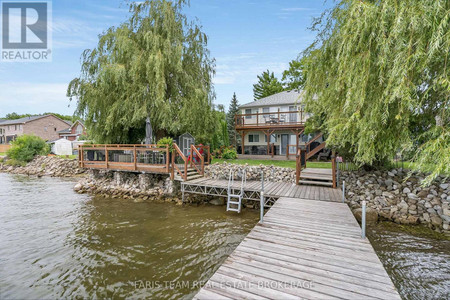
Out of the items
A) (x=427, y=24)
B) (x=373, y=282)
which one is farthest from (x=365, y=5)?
(x=373, y=282)

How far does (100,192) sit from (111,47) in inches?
338

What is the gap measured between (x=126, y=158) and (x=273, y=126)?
38.5 ft

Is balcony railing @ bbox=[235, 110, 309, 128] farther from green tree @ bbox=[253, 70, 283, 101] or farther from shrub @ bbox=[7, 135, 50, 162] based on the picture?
shrub @ bbox=[7, 135, 50, 162]

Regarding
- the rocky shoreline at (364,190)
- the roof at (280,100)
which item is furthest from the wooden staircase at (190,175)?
the roof at (280,100)

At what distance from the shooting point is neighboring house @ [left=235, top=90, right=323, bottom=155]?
17.5 m

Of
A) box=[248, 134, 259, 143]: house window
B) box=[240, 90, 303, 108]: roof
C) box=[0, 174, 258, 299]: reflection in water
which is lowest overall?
box=[0, 174, 258, 299]: reflection in water

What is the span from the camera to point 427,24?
3.81 meters

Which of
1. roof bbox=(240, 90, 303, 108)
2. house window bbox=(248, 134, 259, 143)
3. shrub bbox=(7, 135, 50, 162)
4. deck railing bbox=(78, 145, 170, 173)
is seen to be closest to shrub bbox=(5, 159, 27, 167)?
shrub bbox=(7, 135, 50, 162)

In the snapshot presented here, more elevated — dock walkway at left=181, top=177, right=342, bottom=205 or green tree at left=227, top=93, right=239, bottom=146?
green tree at left=227, top=93, right=239, bottom=146

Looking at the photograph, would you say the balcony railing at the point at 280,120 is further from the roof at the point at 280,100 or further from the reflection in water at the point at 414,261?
the reflection in water at the point at 414,261

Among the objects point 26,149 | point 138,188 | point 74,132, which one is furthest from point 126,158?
point 74,132

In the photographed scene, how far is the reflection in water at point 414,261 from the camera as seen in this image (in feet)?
12.7

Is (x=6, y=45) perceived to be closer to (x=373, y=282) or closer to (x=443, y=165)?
(x=373, y=282)

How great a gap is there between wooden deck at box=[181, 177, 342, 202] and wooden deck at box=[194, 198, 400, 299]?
7.74 feet
